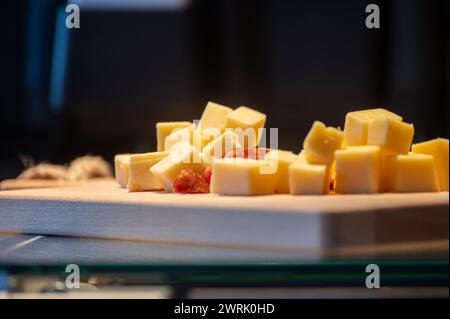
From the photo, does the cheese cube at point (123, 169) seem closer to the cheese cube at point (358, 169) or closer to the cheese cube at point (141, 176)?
the cheese cube at point (141, 176)

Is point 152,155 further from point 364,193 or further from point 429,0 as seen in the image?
point 429,0

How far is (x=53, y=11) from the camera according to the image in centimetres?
350

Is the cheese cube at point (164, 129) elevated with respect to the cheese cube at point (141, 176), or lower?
elevated

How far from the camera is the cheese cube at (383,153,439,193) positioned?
4.41ft

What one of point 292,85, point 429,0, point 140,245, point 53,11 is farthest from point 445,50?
point 140,245

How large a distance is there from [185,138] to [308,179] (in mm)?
444

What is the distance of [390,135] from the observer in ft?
4.45

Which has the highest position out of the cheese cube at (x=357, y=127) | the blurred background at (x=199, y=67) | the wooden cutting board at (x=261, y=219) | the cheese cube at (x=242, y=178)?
the blurred background at (x=199, y=67)

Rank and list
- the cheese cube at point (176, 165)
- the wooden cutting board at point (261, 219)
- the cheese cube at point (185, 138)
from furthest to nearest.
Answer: the cheese cube at point (185, 138)
the cheese cube at point (176, 165)
the wooden cutting board at point (261, 219)

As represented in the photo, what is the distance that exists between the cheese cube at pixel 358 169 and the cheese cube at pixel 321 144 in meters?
0.02

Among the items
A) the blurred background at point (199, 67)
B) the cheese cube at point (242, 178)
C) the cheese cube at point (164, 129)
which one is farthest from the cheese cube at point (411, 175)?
the blurred background at point (199, 67)

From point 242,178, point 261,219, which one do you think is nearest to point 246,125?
point 242,178

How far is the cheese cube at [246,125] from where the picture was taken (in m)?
1.62
